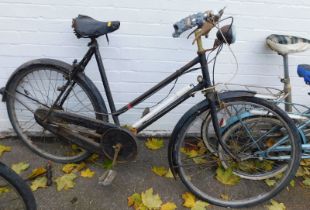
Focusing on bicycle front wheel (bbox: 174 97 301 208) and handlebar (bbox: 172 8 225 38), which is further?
bicycle front wheel (bbox: 174 97 301 208)

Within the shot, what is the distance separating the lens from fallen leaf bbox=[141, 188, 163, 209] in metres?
3.33

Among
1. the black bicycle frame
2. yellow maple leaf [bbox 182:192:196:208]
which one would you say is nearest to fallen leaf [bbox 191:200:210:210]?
yellow maple leaf [bbox 182:192:196:208]

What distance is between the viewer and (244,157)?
11.4 ft

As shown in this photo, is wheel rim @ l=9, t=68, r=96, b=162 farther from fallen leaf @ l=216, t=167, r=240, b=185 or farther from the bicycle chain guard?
fallen leaf @ l=216, t=167, r=240, b=185

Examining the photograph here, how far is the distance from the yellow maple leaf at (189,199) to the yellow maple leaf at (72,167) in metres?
1.09

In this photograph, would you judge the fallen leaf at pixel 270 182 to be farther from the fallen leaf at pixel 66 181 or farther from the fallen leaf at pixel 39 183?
the fallen leaf at pixel 39 183

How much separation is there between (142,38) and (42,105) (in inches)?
47.0

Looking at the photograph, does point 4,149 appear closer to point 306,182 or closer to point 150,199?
point 150,199

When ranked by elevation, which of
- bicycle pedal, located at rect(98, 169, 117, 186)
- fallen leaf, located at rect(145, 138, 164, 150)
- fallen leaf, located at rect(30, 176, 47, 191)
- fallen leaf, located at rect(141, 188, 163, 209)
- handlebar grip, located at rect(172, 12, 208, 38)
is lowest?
fallen leaf, located at rect(141, 188, 163, 209)

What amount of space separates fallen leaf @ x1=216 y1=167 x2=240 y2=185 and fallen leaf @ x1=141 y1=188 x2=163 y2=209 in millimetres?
690

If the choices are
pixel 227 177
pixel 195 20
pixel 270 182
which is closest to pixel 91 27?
pixel 195 20

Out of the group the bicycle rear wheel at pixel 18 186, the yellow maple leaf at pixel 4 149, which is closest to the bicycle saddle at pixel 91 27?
the bicycle rear wheel at pixel 18 186

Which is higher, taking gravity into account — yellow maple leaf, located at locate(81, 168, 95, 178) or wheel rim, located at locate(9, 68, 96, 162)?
wheel rim, located at locate(9, 68, 96, 162)

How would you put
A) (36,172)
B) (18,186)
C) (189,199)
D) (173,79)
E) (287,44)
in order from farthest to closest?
(36,172) → (189,199) → (287,44) → (173,79) → (18,186)
